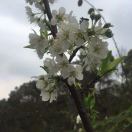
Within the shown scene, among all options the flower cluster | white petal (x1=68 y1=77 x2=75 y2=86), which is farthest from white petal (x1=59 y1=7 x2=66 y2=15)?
white petal (x1=68 y1=77 x2=75 y2=86)

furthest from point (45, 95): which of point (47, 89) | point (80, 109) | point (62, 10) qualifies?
point (62, 10)

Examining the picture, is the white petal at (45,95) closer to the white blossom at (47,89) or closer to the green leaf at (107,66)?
the white blossom at (47,89)

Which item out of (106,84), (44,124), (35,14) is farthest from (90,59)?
(106,84)

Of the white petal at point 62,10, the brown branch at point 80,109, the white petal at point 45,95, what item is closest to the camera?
the brown branch at point 80,109

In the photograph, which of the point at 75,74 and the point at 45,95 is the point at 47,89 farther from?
the point at 75,74

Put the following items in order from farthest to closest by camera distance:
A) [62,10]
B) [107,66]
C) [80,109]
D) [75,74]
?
[62,10], [107,66], [75,74], [80,109]

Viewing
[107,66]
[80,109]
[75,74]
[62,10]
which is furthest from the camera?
[62,10]

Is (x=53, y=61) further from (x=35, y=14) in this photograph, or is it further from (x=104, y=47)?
(x=35, y=14)

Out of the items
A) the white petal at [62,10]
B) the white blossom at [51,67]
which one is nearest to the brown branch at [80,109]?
the white blossom at [51,67]
